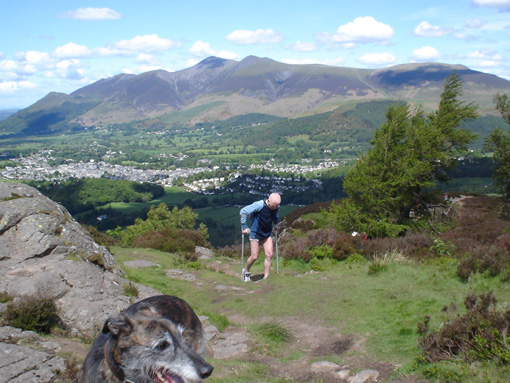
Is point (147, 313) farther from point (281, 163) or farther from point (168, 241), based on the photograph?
point (281, 163)

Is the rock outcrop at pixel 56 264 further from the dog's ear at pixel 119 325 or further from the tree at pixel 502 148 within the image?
the tree at pixel 502 148

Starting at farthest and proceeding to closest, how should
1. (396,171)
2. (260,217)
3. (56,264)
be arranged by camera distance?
(396,171) → (260,217) → (56,264)

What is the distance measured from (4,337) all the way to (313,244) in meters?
11.1

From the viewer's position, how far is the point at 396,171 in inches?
903

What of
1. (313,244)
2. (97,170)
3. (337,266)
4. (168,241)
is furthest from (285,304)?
(97,170)

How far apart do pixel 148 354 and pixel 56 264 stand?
6384mm

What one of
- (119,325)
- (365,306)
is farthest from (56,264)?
(365,306)

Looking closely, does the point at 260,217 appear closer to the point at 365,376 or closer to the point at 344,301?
the point at 344,301

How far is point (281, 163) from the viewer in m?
172

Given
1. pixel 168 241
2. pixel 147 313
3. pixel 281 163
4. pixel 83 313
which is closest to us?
pixel 147 313

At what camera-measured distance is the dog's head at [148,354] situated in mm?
3066

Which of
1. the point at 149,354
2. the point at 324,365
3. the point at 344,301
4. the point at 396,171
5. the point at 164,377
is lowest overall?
the point at 344,301

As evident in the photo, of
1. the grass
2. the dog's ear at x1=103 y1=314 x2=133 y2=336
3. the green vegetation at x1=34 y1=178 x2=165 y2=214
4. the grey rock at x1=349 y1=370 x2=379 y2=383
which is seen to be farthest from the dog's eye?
the green vegetation at x1=34 y1=178 x2=165 y2=214

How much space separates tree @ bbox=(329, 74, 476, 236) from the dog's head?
17.7m
